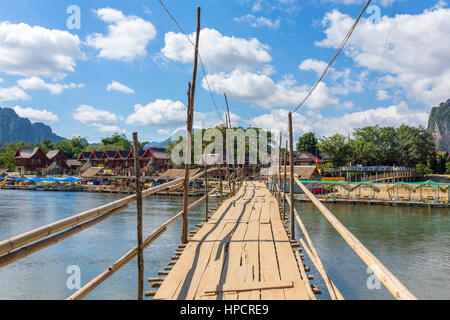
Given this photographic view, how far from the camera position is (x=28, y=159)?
48.3 metres

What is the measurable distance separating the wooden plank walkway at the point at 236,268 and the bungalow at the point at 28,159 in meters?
51.4

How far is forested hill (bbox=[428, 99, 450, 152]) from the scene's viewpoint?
102875 millimetres

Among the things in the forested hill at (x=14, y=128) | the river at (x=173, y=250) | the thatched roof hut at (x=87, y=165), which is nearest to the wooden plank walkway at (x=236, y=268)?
the river at (x=173, y=250)

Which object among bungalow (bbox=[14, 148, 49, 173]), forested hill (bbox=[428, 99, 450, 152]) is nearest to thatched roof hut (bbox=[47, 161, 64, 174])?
bungalow (bbox=[14, 148, 49, 173])

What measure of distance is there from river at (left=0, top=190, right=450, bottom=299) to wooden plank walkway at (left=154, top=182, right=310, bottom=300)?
204 inches

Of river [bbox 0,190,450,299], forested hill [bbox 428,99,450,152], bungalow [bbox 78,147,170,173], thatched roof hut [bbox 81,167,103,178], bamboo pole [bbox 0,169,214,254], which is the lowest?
river [bbox 0,190,450,299]

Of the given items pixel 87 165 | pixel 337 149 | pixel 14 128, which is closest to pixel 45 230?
pixel 337 149

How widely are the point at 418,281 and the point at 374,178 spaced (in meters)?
27.6

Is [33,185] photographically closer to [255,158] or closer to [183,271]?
[255,158]

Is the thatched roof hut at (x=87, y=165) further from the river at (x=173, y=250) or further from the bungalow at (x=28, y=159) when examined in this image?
the river at (x=173, y=250)

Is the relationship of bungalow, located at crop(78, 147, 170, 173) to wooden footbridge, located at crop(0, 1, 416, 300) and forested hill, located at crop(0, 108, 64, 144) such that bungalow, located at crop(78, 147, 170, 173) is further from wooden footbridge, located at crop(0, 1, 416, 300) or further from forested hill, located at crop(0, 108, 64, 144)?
forested hill, located at crop(0, 108, 64, 144)

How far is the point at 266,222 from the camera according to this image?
5715mm

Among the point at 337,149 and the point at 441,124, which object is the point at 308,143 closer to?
the point at 337,149
